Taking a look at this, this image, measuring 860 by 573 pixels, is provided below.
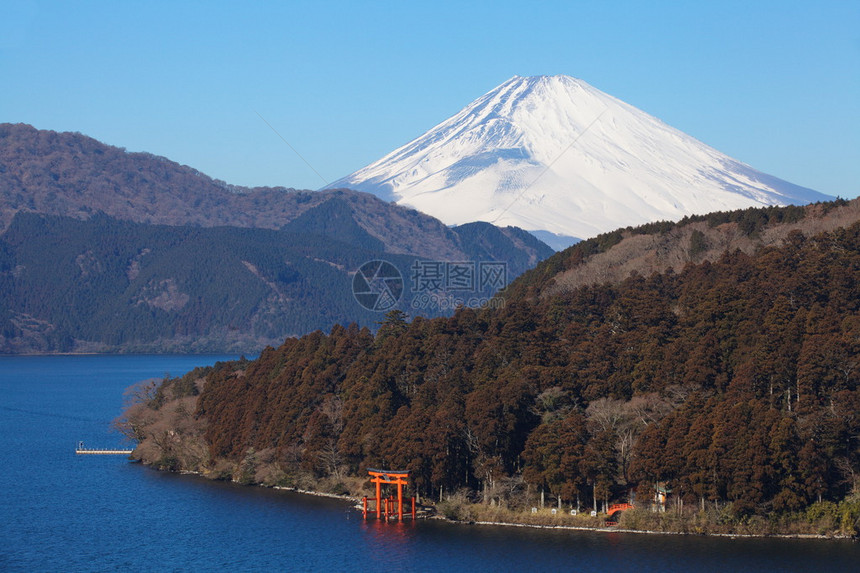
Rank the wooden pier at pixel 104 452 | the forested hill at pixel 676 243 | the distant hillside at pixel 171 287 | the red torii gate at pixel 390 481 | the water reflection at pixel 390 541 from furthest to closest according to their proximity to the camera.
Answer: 1. the distant hillside at pixel 171 287
2. the forested hill at pixel 676 243
3. the wooden pier at pixel 104 452
4. the red torii gate at pixel 390 481
5. the water reflection at pixel 390 541

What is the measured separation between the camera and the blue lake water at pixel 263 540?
2802cm

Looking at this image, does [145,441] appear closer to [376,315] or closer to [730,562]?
[730,562]

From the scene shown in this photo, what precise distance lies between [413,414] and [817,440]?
11.9 m

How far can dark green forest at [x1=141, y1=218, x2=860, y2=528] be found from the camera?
3034 cm

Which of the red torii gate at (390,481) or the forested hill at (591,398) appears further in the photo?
the red torii gate at (390,481)

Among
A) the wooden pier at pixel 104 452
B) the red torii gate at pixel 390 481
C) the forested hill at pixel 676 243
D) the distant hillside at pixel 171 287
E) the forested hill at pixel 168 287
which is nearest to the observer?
the red torii gate at pixel 390 481

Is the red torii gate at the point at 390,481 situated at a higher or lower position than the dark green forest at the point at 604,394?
lower

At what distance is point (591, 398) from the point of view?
36.1 metres

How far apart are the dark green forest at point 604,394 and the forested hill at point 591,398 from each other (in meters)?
0.07

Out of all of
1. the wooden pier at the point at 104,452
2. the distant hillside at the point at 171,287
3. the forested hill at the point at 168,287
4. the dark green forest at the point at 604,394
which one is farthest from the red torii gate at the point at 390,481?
the forested hill at the point at 168,287

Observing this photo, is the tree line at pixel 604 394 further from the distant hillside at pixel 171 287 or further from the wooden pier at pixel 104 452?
the distant hillside at pixel 171 287

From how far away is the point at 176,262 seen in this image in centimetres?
16650

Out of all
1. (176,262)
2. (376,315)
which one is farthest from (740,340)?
(176,262)

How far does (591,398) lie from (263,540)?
37.0 ft
